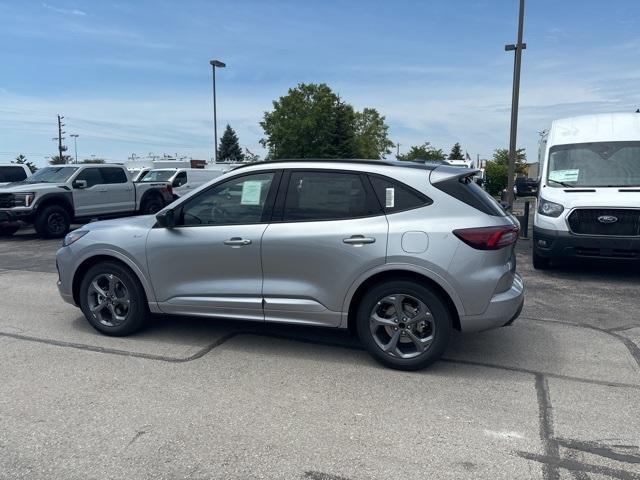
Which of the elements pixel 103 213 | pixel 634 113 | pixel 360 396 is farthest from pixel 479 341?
pixel 103 213

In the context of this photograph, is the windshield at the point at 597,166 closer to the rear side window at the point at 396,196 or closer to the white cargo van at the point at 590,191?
the white cargo van at the point at 590,191

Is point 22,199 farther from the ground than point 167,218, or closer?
closer

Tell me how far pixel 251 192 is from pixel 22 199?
10.8 meters

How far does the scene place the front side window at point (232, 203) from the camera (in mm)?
A: 4797

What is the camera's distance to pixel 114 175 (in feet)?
52.0

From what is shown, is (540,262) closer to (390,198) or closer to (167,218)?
(390,198)

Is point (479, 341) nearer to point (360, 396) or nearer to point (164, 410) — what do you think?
point (360, 396)

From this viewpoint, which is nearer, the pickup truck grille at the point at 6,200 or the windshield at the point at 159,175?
the pickup truck grille at the point at 6,200

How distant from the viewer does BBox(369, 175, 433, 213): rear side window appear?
437cm

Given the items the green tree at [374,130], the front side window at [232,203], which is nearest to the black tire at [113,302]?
the front side window at [232,203]

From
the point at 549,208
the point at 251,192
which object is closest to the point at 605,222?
the point at 549,208

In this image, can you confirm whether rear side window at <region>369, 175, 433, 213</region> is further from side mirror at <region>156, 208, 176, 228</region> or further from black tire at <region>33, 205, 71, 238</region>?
black tire at <region>33, 205, 71, 238</region>

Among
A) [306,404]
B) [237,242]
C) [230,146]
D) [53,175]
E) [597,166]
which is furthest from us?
[230,146]

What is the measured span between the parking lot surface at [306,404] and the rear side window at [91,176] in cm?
965
